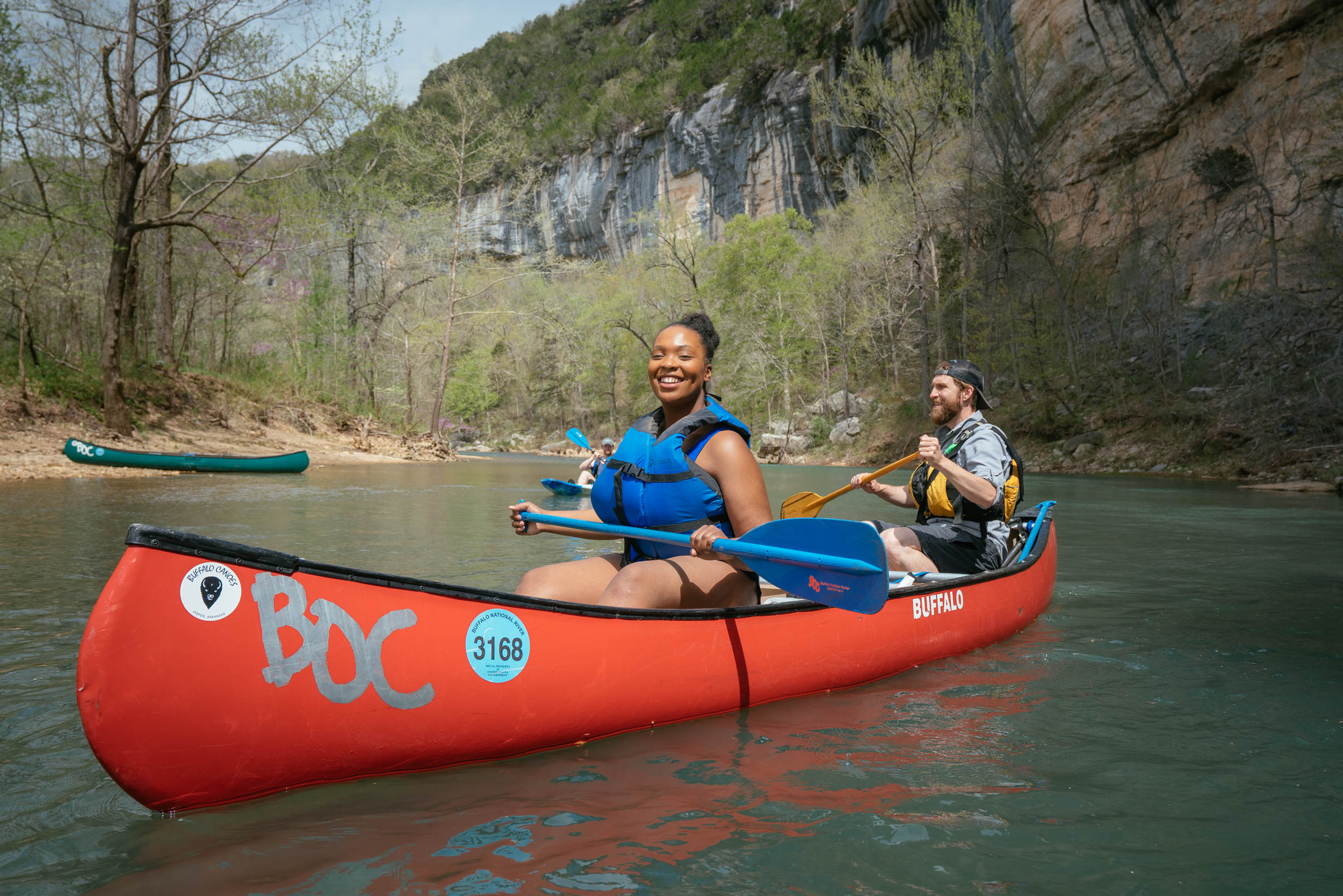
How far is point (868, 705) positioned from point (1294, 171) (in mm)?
16225

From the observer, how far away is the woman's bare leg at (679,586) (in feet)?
9.22

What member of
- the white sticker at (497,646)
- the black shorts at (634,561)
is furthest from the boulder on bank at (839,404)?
the white sticker at (497,646)

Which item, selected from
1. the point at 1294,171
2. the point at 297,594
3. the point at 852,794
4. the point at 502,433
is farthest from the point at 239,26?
the point at 502,433

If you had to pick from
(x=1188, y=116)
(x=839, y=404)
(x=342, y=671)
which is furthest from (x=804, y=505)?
(x=839, y=404)

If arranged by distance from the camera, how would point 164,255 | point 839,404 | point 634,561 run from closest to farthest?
point 634,561
point 164,255
point 839,404

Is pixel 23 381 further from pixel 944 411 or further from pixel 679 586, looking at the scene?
pixel 944 411

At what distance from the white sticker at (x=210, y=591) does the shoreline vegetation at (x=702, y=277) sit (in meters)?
11.6

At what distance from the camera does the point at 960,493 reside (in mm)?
4070

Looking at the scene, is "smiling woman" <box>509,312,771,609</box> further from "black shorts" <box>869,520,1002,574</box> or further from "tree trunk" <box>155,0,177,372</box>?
"tree trunk" <box>155,0,177,372</box>

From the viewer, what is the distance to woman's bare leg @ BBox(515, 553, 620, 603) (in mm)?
2977

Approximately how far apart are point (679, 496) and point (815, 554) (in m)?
0.52

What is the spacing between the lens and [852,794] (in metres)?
2.37

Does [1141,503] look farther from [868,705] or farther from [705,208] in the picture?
[705,208]

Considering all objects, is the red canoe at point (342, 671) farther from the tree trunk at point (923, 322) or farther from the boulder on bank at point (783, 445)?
the boulder on bank at point (783, 445)
